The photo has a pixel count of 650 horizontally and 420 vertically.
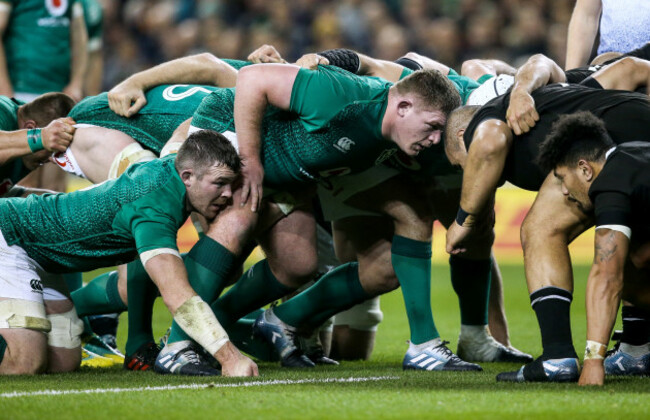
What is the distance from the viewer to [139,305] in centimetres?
471

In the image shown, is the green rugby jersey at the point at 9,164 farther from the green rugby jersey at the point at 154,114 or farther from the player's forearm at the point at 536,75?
the player's forearm at the point at 536,75

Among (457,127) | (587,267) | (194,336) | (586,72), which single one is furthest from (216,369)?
(587,267)

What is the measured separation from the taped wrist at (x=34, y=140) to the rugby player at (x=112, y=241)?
422 mm

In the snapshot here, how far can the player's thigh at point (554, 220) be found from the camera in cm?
396

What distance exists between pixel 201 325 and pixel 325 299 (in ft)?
3.31

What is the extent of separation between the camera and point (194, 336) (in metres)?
3.96

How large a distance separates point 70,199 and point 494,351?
86.3 inches

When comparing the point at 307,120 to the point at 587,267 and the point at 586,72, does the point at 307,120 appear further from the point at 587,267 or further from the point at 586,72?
the point at 587,267

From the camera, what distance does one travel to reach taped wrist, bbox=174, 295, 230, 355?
3.95 meters

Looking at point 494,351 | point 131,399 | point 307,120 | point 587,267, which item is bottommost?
point 587,267

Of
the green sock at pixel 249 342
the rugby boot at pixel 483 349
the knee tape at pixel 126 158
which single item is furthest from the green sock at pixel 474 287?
the knee tape at pixel 126 158

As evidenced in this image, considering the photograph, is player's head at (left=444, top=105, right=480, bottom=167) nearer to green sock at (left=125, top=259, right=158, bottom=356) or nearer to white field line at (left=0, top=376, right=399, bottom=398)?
white field line at (left=0, top=376, right=399, bottom=398)

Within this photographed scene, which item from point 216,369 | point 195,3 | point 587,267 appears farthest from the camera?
point 195,3

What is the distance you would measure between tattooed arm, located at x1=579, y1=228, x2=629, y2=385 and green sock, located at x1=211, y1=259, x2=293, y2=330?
1.61 metres
